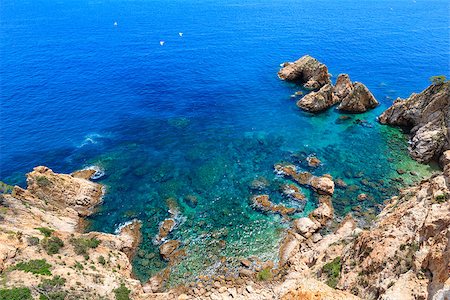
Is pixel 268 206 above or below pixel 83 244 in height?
below

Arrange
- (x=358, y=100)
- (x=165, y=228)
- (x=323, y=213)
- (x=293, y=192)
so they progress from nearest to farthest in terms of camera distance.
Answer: (x=165, y=228)
(x=323, y=213)
(x=293, y=192)
(x=358, y=100)

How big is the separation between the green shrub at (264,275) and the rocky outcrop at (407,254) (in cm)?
1077

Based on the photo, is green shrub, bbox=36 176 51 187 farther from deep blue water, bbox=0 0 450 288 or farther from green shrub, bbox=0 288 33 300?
green shrub, bbox=0 288 33 300

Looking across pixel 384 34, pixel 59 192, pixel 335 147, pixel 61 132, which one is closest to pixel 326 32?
pixel 384 34

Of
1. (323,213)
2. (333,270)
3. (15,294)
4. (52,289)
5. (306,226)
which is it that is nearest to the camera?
(15,294)

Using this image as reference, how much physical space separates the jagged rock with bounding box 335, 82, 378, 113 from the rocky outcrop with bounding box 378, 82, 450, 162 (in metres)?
8.16

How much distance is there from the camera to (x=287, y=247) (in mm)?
43719

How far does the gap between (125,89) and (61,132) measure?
82.5ft

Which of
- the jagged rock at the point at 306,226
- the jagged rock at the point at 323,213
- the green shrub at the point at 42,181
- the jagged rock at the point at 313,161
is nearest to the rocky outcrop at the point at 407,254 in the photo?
the jagged rock at the point at 306,226

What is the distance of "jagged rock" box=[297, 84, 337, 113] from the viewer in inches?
3000

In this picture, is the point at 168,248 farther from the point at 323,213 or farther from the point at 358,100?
the point at 358,100

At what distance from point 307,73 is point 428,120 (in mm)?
36861

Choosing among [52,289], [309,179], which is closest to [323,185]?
[309,179]

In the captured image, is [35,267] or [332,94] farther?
[332,94]
